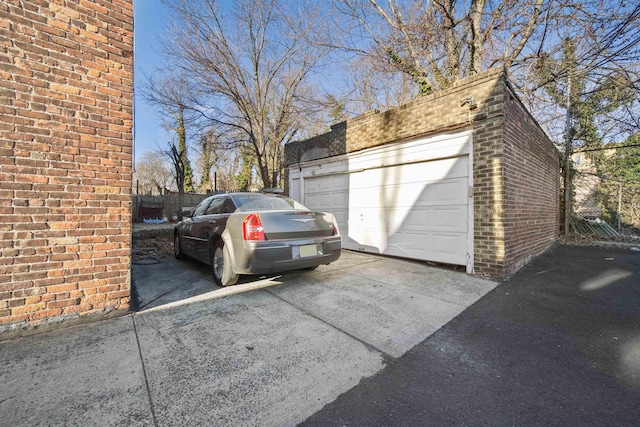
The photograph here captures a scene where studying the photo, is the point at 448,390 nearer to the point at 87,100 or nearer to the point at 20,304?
the point at 20,304

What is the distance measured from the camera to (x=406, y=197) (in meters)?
5.52

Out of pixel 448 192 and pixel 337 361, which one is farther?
pixel 448 192

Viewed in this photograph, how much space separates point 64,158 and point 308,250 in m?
2.76

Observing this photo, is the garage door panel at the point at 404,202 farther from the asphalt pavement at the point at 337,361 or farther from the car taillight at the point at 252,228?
the car taillight at the point at 252,228

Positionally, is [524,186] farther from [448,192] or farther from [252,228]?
[252,228]

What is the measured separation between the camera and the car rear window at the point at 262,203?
399 centimetres

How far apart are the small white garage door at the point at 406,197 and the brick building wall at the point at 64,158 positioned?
4.59 m

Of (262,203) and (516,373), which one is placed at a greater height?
(262,203)

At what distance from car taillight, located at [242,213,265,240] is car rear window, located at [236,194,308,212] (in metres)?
0.43

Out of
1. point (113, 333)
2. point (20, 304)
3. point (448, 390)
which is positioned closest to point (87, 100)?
point (20, 304)

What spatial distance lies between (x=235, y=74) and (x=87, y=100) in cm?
1005

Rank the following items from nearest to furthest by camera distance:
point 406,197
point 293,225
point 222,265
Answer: point 293,225 → point 222,265 → point 406,197

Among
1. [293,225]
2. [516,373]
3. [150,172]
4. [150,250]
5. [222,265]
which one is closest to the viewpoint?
[516,373]

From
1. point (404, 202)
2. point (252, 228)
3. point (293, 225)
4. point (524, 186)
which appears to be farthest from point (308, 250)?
point (524, 186)
